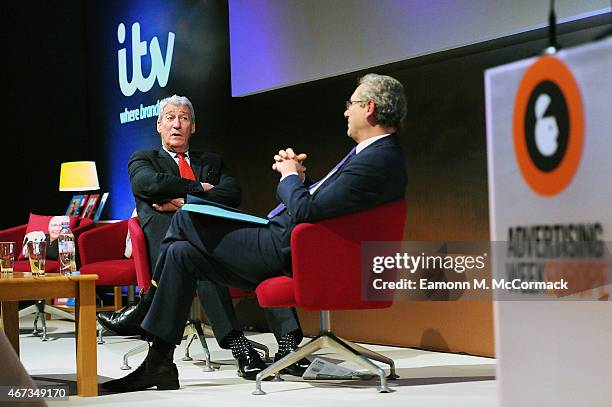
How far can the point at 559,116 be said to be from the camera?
2.99 ft

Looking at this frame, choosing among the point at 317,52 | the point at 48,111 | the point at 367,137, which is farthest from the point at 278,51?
the point at 48,111

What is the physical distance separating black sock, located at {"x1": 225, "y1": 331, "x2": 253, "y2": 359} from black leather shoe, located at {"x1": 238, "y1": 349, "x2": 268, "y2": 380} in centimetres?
2

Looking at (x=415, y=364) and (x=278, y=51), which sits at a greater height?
(x=278, y=51)

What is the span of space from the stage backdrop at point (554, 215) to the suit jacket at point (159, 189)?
11.8 feet

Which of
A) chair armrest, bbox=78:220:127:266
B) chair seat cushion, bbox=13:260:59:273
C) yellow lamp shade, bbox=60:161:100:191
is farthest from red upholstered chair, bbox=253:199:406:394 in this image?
yellow lamp shade, bbox=60:161:100:191

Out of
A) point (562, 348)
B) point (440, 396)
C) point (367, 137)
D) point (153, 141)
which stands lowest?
point (440, 396)

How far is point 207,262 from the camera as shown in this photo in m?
3.73

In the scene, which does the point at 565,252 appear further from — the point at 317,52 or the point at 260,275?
the point at 317,52

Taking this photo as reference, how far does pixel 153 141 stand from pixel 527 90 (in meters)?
7.06

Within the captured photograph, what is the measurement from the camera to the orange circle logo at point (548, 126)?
0.91m

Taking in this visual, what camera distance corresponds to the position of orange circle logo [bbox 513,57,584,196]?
905 millimetres

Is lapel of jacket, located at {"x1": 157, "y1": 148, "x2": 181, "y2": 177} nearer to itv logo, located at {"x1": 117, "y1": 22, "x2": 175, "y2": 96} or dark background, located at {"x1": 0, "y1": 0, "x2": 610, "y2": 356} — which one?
dark background, located at {"x1": 0, "y1": 0, "x2": 610, "y2": 356}

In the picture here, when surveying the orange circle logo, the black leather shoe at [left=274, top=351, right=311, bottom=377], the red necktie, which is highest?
the red necktie

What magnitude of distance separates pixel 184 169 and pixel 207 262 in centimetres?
114
